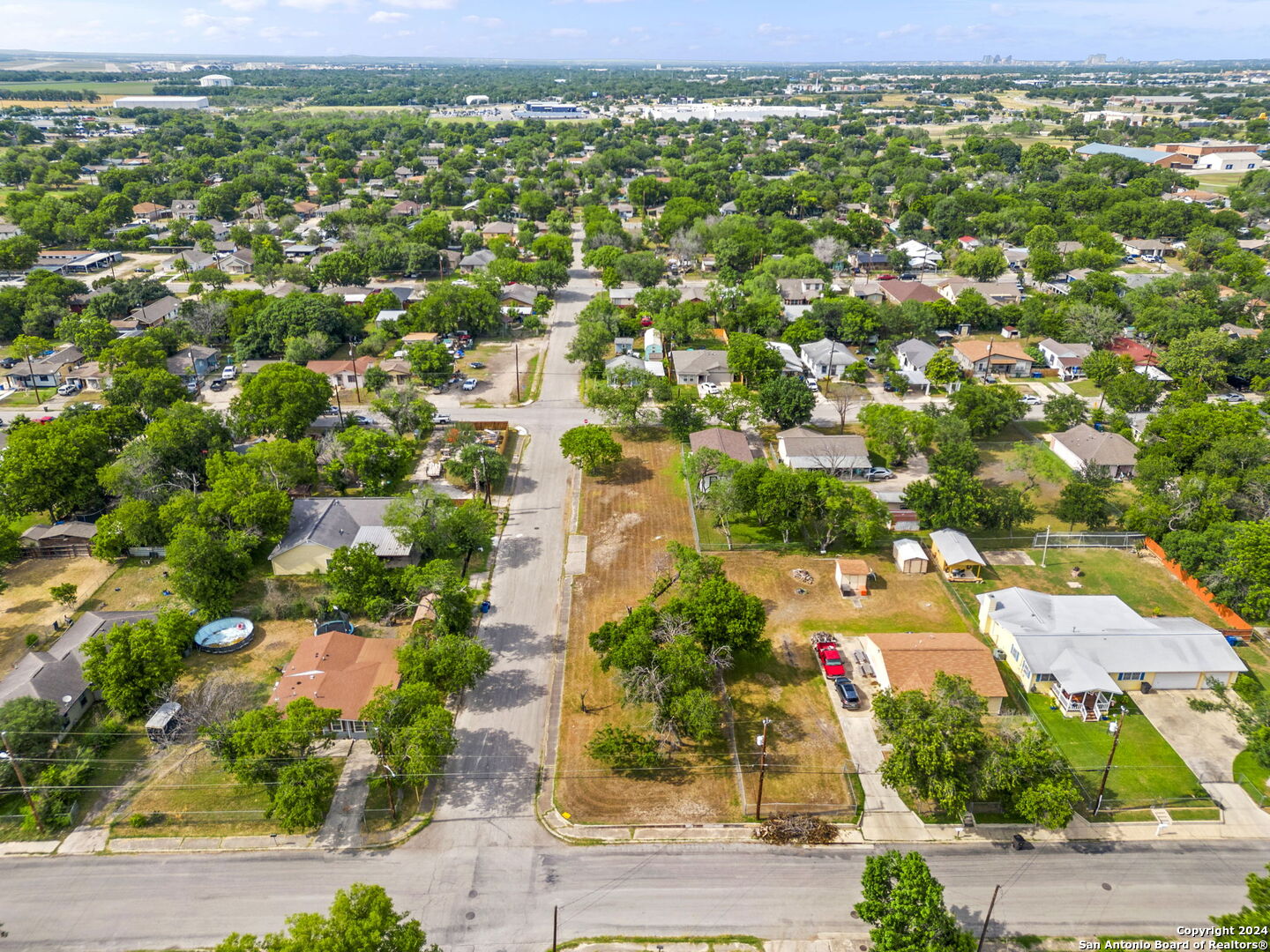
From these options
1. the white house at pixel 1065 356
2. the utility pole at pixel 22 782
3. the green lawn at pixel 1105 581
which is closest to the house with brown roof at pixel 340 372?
the utility pole at pixel 22 782

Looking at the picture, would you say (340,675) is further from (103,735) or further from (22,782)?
(22,782)

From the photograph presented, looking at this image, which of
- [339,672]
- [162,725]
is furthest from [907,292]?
[162,725]

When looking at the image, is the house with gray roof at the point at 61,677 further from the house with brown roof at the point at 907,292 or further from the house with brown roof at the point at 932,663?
the house with brown roof at the point at 907,292

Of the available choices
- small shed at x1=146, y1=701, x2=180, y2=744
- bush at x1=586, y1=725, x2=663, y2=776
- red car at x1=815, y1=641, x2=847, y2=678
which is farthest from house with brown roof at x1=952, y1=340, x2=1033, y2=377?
small shed at x1=146, y1=701, x2=180, y2=744

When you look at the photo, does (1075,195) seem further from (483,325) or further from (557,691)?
(557,691)

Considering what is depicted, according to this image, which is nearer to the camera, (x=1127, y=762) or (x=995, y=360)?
(x=1127, y=762)

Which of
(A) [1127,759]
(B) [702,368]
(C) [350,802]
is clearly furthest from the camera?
(B) [702,368]

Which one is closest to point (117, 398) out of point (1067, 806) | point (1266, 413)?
point (1067, 806)
